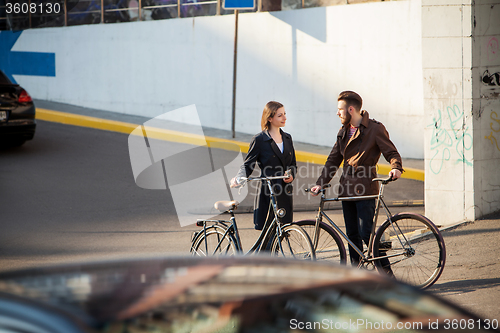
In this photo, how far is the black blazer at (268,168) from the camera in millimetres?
5664

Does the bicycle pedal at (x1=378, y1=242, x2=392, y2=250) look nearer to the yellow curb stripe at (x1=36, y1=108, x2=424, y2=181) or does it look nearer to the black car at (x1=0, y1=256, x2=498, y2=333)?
the black car at (x1=0, y1=256, x2=498, y2=333)

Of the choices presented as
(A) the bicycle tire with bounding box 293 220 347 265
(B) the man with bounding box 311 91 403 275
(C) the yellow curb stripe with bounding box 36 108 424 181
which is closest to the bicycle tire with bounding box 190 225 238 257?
(A) the bicycle tire with bounding box 293 220 347 265

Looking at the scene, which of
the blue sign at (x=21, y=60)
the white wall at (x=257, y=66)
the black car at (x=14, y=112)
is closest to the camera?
the black car at (x=14, y=112)

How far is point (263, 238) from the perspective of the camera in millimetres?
5359

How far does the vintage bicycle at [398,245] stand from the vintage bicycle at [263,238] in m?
0.18

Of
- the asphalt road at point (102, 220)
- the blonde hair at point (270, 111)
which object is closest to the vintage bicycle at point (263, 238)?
the blonde hair at point (270, 111)

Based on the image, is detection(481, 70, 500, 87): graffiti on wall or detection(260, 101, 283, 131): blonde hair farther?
detection(481, 70, 500, 87): graffiti on wall

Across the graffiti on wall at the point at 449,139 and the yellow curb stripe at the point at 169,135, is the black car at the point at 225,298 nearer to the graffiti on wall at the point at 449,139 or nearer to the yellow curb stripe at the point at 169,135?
the graffiti on wall at the point at 449,139

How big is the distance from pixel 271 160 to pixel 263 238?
852 millimetres

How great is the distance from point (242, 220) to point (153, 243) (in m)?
1.66

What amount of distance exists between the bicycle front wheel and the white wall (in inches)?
299

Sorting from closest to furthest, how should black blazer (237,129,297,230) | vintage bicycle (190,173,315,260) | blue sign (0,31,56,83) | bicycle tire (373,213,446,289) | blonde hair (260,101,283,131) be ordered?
bicycle tire (373,213,446,289) → vintage bicycle (190,173,315,260) → black blazer (237,129,297,230) → blonde hair (260,101,283,131) → blue sign (0,31,56,83)

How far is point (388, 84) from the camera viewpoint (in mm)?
12250

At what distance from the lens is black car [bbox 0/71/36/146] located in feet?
35.3
